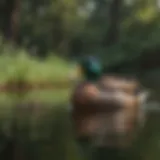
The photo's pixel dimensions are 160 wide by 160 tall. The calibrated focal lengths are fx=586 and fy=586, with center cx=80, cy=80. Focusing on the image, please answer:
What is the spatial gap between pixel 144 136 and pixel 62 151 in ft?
2.47

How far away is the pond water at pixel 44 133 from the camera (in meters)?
2.97

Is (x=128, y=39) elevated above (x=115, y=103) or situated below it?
above

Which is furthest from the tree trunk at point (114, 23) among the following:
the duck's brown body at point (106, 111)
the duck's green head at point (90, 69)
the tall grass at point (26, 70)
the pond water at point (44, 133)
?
the pond water at point (44, 133)

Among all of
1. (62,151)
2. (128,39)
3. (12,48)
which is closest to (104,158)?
(62,151)

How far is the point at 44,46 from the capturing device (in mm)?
16750

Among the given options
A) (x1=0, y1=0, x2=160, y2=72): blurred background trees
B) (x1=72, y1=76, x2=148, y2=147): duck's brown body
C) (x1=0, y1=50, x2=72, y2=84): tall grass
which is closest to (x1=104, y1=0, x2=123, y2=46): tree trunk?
(x1=0, y1=0, x2=160, y2=72): blurred background trees

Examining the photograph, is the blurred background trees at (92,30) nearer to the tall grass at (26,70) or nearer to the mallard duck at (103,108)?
the tall grass at (26,70)

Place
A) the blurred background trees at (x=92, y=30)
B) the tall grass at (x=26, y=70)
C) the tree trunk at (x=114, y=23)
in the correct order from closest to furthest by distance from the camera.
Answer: the tall grass at (x=26, y=70), the blurred background trees at (x=92, y=30), the tree trunk at (x=114, y=23)

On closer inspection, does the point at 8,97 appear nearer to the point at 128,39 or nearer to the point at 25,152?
the point at 25,152

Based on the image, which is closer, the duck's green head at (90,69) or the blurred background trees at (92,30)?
the duck's green head at (90,69)

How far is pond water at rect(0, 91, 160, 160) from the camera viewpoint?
2.97 meters

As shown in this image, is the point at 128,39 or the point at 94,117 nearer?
the point at 94,117

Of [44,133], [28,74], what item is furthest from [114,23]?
[44,133]

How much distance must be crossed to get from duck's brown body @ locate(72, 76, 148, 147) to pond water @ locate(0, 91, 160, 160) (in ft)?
0.36
